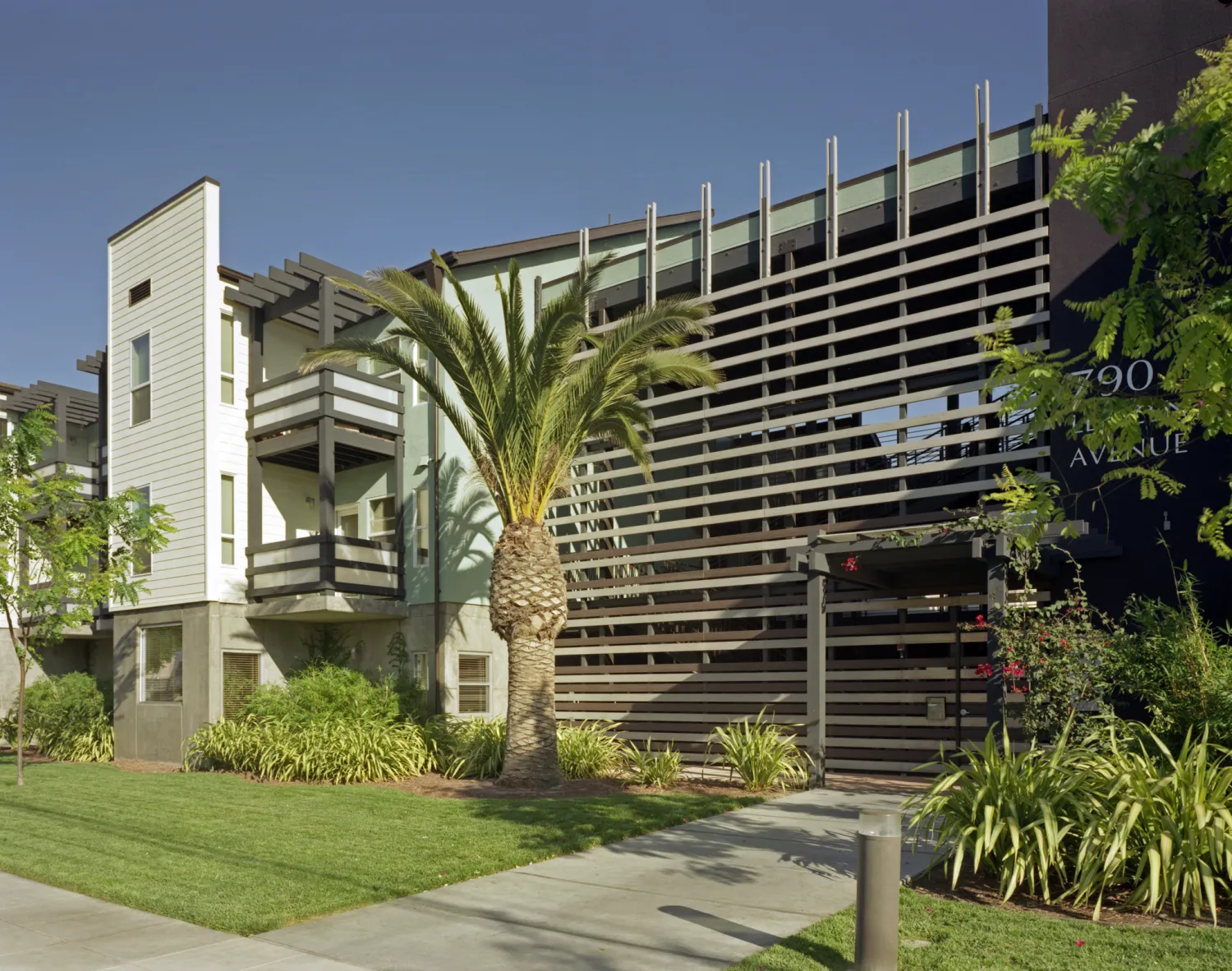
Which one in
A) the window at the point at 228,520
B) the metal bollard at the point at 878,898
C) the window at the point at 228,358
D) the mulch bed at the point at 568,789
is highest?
the window at the point at 228,358

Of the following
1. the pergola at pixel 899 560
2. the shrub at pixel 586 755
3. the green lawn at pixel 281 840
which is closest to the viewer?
the green lawn at pixel 281 840

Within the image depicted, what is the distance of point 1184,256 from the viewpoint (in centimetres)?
627

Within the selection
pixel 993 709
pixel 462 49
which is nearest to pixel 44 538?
pixel 462 49

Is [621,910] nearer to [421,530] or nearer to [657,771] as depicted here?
[657,771]

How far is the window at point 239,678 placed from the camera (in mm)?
20219

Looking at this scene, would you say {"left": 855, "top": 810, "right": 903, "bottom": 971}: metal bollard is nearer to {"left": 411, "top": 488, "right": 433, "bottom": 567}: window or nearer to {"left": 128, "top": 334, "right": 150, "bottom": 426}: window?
{"left": 411, "top": 488, "right": 433, "bottom": 567}: window

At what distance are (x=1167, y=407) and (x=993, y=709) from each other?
5515mm

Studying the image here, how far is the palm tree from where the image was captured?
46.3 feet

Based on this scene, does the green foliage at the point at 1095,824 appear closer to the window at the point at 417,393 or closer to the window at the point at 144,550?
the window at the point at 417,393

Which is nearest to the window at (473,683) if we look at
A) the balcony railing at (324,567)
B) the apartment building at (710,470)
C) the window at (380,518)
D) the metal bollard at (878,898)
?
the apartment building at (710,470)

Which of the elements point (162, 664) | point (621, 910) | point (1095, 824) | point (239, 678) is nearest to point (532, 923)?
point (621, 910)

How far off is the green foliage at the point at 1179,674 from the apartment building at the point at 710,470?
1.23 m

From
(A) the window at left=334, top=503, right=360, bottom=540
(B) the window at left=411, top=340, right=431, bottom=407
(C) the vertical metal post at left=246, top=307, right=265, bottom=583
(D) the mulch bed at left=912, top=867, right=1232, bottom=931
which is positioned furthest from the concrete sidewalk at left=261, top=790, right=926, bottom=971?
(A) the window at left=334, top=503, right=360, bottom=540

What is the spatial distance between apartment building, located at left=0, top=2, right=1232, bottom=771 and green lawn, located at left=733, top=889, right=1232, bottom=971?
4956mm
